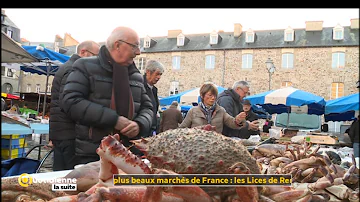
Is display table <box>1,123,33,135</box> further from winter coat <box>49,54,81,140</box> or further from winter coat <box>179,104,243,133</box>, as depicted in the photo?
winter coat <box>179,104,243,133</box>

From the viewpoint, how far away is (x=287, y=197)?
0.64 metres

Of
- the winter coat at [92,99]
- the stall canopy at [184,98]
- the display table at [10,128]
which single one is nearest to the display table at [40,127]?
the stall canopy at [184,98]

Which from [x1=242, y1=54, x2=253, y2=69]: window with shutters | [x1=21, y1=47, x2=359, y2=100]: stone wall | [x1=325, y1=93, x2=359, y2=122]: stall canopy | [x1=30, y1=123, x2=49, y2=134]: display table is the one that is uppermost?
[x1=242, y1=54, x2=253, y2=69]: window with shutters

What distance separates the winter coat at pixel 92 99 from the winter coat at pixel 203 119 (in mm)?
397

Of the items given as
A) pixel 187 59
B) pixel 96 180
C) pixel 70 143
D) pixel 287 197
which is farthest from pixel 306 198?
pixel 187 59

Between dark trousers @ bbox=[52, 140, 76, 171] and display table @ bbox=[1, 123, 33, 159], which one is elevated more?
display table @ bbox=[1, 123, 33, 159]

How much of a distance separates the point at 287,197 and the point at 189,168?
214mm

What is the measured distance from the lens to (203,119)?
1.40 m

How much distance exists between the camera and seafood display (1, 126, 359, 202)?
21.2 inches

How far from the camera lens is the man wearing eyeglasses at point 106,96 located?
923 millimetres

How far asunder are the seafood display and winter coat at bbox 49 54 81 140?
383mm

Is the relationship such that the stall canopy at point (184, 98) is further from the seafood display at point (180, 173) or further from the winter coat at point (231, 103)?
the seafood display at point (180, 173)

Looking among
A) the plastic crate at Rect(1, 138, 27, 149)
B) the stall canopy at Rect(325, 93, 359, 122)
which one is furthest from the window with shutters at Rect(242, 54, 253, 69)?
the plastic crate at Rect(1, 138, 27, 149)
